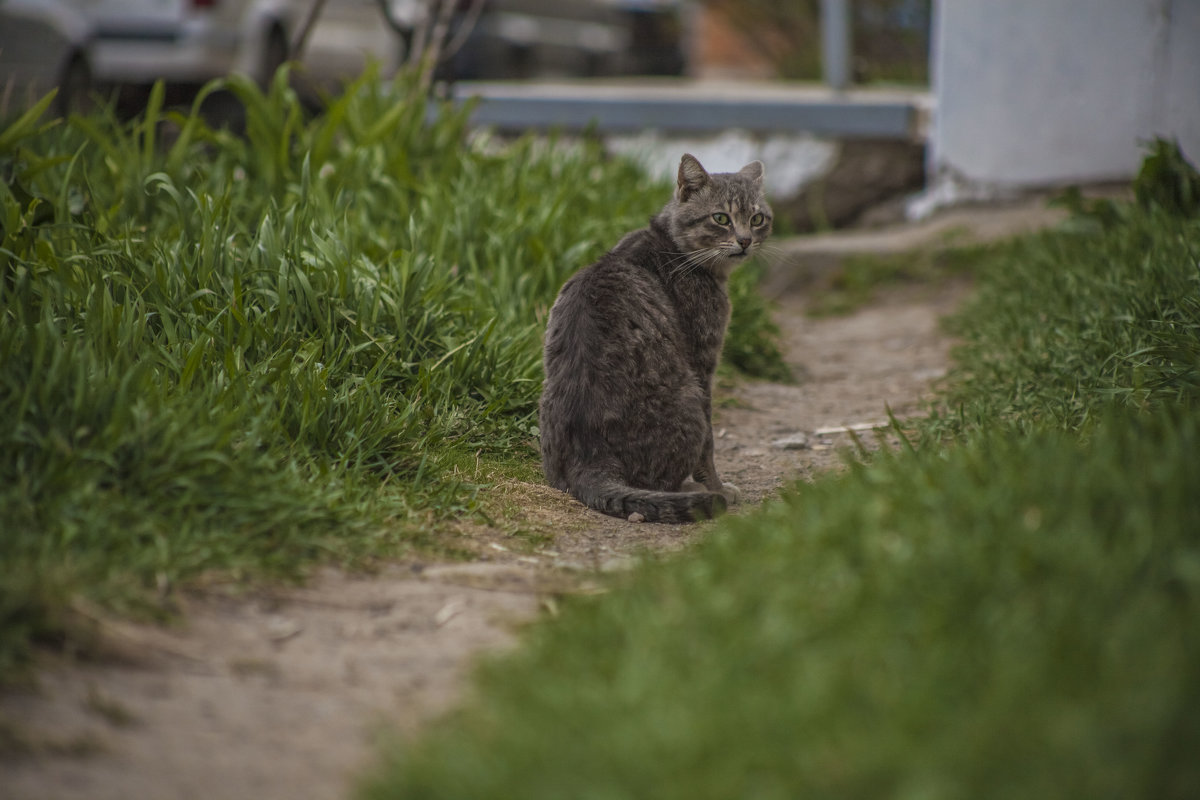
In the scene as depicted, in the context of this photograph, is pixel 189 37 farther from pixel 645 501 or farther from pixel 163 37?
pixel 645 501

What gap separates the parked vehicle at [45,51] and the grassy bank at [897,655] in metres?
6.15

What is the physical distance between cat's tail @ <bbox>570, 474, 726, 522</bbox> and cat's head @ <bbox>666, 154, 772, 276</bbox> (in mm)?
940

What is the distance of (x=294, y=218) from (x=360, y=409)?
1.28 m

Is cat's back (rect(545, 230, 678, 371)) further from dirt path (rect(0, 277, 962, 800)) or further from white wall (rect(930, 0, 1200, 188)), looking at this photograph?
white wall (rect(930, 0, 1200, 188))

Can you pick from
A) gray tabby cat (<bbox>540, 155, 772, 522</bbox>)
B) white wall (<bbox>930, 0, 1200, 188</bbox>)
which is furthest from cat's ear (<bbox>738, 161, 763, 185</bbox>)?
white wall (<bbox>930, 0, 1200, 188</bbox>)

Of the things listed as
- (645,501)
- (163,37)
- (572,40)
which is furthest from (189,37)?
(645,501)

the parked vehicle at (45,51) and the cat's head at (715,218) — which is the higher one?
the parked vehicle at (45,51)

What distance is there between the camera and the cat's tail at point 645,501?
3.04 meters

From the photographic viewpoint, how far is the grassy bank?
1.57m

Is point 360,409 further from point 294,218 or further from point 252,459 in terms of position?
point 294,218

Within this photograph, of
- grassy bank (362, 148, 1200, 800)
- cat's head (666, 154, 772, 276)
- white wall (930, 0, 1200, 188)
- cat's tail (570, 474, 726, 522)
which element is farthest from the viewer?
white wall (930, 0, 1200, 188)

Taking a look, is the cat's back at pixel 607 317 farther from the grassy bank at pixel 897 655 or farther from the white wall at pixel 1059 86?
the white wall at pixel 1059 86

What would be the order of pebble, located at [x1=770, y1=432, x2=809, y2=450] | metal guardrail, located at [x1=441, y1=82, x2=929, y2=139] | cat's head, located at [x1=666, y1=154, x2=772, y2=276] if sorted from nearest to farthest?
cat's head, located at [x1=666, y1=154, x2=772, y2=276] → pebble, located at [x1=770, y1=432, x2=809, y2=450] → metal guardrail, located at [x1=441, y1=82, x2=929, y2=139]

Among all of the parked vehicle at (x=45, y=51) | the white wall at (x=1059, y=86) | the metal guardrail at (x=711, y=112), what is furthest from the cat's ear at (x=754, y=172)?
the parked vehicle at (x=45, y=51)
